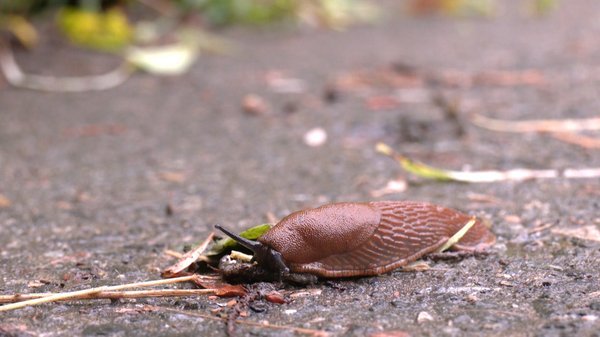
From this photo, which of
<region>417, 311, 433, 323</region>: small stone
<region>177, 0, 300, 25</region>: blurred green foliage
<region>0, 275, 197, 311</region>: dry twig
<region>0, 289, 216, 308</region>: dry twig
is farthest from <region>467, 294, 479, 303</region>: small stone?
<region>177, 0, 300, 25</region>: blurred green foliage

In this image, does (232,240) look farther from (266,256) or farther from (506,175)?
(506,175)

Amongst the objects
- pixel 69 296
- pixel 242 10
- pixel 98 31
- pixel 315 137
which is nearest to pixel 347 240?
pixel 69 296

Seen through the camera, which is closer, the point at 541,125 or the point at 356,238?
the point at 356,238

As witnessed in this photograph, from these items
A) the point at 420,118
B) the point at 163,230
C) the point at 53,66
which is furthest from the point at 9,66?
the point at 163,230

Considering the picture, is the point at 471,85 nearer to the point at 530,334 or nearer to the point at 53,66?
the point at 53,66

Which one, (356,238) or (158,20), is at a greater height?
(158,20)

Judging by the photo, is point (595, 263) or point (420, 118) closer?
point (595, 263)

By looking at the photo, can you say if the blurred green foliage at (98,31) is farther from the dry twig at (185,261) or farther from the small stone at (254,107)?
the dry twig at (185,261)
